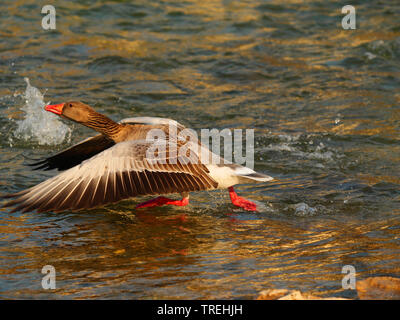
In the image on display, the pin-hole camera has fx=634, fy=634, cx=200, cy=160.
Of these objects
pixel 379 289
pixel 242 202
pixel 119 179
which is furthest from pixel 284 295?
pixel 242 202

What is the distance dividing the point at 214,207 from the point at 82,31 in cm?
819

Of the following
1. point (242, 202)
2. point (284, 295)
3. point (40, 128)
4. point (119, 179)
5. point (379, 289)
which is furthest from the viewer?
point (40, 128)

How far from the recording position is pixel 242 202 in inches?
289

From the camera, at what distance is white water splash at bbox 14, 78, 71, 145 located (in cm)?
958

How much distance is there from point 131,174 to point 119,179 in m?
0.14

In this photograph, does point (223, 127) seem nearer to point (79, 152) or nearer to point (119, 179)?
point (79, 152)

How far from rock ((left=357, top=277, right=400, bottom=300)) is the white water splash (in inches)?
230

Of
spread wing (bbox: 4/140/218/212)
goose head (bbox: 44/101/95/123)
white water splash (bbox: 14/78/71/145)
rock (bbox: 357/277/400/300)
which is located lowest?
rock (bbox: 357/277/400/300)

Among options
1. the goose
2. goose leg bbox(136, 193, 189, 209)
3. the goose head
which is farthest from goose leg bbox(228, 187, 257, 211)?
the goose head

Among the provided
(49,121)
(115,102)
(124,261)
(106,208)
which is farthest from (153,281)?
(115,102)

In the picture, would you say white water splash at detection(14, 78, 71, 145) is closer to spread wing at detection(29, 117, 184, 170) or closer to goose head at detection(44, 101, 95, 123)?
spread wing at detection(29, 117, 184, 170)

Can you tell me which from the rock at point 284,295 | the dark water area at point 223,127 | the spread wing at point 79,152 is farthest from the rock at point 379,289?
the spread wing at point 79,152

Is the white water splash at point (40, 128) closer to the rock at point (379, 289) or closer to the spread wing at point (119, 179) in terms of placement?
the spread wing at point (119, 179)

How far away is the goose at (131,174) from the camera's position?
20.4 feet
